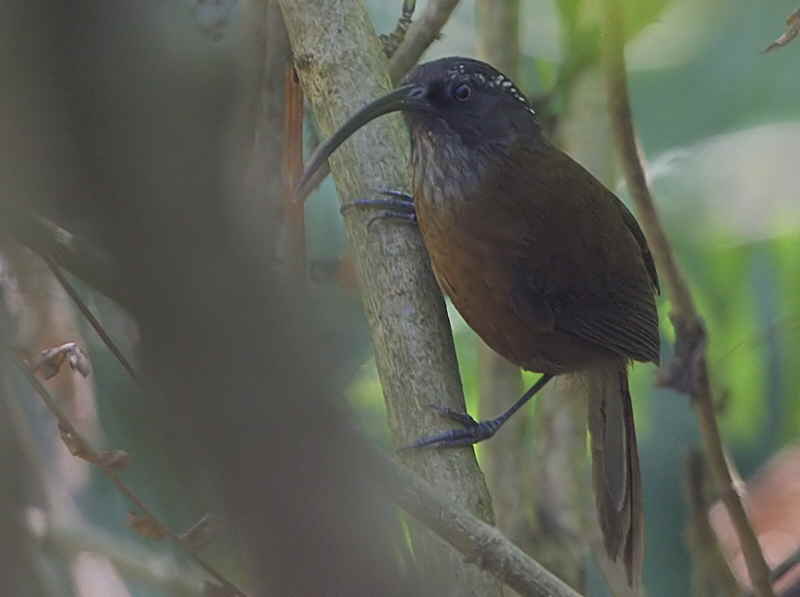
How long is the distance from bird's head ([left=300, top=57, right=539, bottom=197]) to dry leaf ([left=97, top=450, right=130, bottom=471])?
87cm

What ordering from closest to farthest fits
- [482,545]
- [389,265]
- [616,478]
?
[482,545] → [389,265] → [616,478]

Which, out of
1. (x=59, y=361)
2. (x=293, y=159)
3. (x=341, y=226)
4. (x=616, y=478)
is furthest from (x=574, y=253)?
(x=59, y=361)

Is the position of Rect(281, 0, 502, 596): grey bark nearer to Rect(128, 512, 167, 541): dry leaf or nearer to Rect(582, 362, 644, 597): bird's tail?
Rect(128, 512, 167, 541): dry leaf

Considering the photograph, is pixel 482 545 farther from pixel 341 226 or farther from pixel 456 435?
pixel 341 226

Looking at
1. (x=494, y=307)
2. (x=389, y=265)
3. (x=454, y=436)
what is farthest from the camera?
(x=494, y=307)

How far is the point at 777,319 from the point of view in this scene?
3.12 m

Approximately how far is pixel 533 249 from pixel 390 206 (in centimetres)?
37

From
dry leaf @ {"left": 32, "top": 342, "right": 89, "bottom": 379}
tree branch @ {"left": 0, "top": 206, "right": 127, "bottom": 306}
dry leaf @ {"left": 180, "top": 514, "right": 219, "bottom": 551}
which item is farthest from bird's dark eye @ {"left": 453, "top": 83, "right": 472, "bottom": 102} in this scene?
tree branch @ {"left": 0, "top": 206, "right": 127, "bottom": 306}

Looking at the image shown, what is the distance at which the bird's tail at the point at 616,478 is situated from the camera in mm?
2383

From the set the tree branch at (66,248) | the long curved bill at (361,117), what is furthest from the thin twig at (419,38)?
the tree branch at (66,248)

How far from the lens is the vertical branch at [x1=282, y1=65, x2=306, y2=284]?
2014 mm

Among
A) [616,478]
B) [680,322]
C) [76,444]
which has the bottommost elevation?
[616,478]

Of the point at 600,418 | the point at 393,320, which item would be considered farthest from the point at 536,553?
the point at 393,320

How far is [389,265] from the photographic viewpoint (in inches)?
80.3
